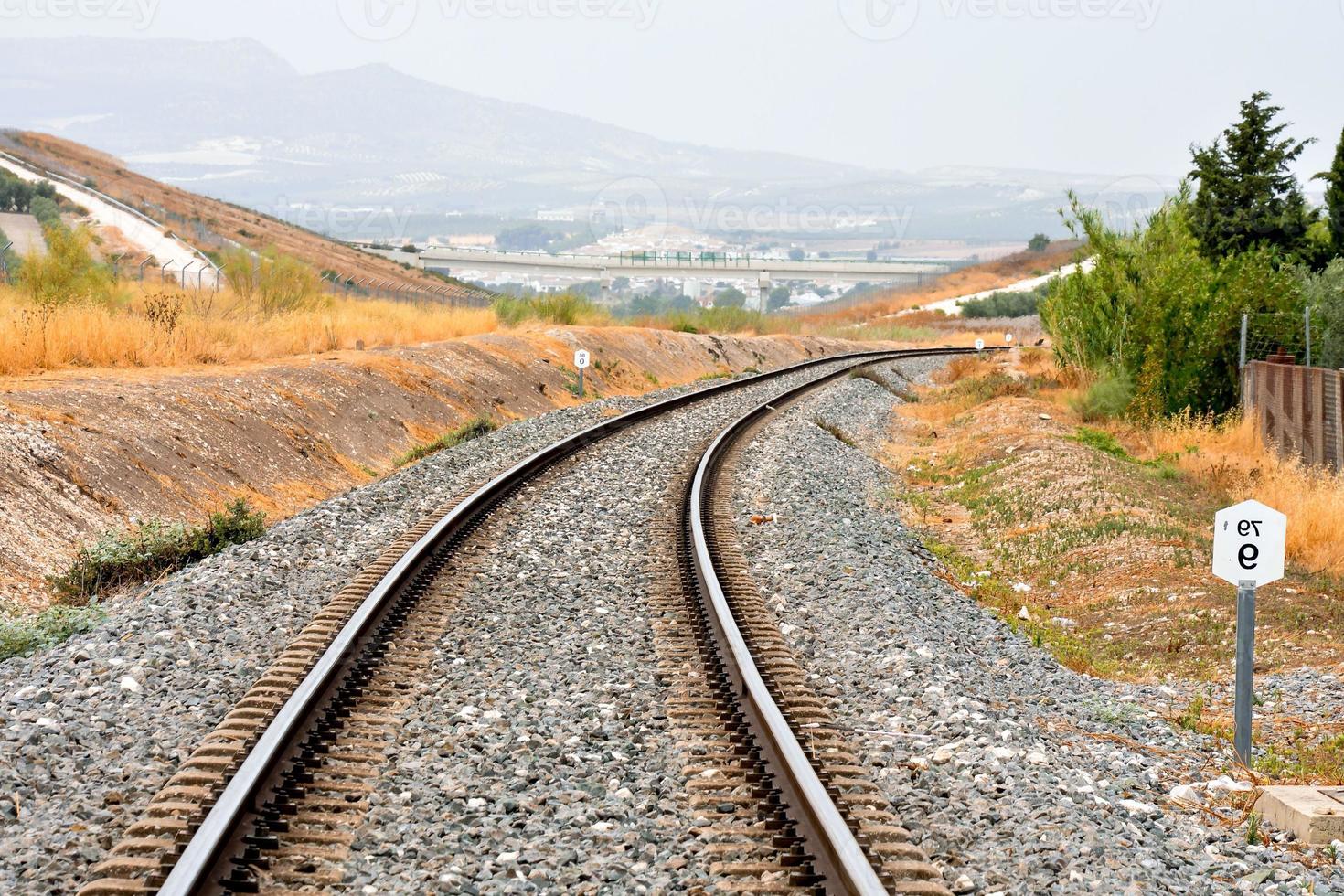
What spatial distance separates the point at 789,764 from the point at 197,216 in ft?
303

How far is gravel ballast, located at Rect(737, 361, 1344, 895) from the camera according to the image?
5.10 meters

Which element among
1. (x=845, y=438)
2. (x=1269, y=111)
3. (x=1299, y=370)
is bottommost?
(x=845, y=438)

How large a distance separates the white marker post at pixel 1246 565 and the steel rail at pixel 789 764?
2.46m

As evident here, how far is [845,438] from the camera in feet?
72.1

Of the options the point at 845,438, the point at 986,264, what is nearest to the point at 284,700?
the point at 845,438

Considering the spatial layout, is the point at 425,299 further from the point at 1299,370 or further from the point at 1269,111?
the point at 1299,370

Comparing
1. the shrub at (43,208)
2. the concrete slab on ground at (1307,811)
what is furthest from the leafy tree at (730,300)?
the concrete slab on ground at (1307,811)

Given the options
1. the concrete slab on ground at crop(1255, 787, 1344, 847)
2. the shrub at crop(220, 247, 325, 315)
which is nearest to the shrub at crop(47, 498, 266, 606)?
the concrete slab on ground at crop(1255, 787, 1344, 847)

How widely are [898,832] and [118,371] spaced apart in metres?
15.6

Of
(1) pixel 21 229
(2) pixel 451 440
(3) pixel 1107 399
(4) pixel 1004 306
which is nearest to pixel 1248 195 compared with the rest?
(3) pixel 1107 399

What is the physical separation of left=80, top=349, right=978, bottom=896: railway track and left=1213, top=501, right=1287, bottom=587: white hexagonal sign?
7.91 feet

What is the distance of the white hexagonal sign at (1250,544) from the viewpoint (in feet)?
21.9

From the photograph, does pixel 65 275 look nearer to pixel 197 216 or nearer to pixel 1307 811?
pixel 1307 811

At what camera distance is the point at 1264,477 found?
51.3ft
